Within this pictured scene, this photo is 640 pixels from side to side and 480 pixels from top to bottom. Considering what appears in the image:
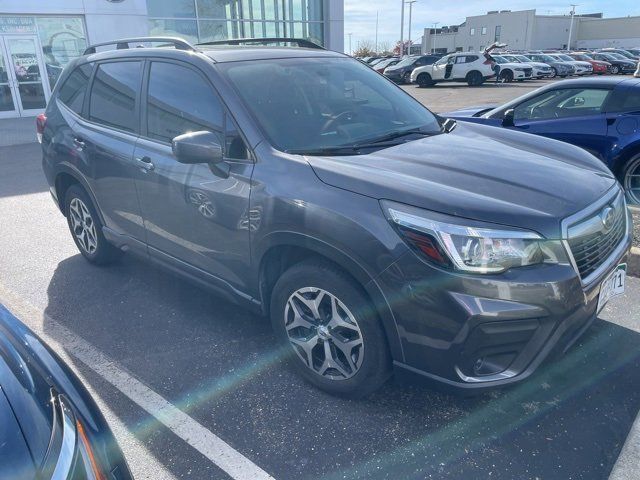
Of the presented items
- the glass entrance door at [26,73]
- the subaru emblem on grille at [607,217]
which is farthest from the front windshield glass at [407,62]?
the subaru emblem on grille at [607,217]

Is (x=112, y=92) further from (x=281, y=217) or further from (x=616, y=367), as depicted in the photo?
(x=616, y=367)

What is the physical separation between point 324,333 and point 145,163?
1.71 m

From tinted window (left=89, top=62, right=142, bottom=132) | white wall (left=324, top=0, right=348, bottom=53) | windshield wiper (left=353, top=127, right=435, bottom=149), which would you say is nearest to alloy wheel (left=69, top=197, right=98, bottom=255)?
tinted window (left=89, top=62, right=142, bottom=132)

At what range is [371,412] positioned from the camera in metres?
2.73

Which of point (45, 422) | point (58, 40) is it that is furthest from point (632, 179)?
point (58, 40)

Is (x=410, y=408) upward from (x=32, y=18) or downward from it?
downward

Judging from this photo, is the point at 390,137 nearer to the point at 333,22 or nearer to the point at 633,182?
the point at 633,182

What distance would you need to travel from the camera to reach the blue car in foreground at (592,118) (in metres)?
5.52

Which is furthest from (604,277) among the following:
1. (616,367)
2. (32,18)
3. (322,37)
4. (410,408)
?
(322,37)

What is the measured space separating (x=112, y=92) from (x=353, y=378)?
285cm

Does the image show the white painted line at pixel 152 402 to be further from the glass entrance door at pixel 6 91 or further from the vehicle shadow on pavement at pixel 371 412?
the glass entrance door at pixel 6 91

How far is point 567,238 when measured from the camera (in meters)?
2.30

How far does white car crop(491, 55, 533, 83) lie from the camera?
30.5 m

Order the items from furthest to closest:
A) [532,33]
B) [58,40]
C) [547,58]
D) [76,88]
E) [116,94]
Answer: [532,33] < [547,58] < [58,40] < [76,88] < [116,94]
